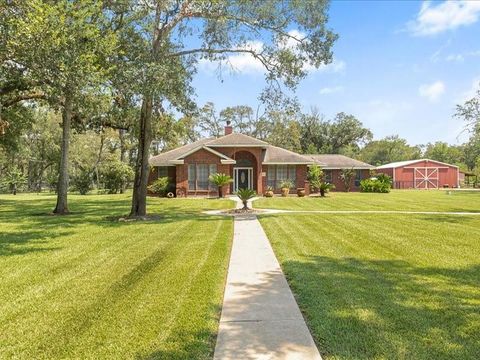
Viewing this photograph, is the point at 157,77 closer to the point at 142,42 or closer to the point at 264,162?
the point at 142,42

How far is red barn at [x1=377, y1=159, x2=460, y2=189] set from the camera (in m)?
51.0

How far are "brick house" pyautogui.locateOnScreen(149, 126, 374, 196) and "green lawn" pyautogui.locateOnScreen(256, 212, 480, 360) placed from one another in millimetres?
18858

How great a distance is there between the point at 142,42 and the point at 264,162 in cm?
1857

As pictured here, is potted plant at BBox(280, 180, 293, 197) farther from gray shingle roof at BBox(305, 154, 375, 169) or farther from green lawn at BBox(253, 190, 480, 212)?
gray shingle roof at BBox(305, 154, 375, 169)

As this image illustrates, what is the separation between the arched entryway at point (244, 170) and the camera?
1298 inches

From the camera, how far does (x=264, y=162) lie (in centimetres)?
3244

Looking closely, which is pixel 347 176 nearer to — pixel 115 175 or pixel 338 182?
pixel 338 182

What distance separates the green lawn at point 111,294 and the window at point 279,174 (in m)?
21.7

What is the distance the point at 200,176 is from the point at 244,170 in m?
4.33

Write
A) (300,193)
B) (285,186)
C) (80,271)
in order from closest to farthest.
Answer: (80,271), (300,193), (285,186)

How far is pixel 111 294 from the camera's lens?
5.83 meters

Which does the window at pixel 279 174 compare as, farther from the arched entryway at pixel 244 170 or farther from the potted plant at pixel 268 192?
the arched entryway at pixel 244 170

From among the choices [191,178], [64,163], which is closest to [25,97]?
[64,163]

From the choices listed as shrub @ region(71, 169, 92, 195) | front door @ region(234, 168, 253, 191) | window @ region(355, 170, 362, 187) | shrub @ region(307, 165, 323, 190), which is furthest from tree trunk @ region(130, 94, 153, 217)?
window @ region(355, 170, 362, 187)
